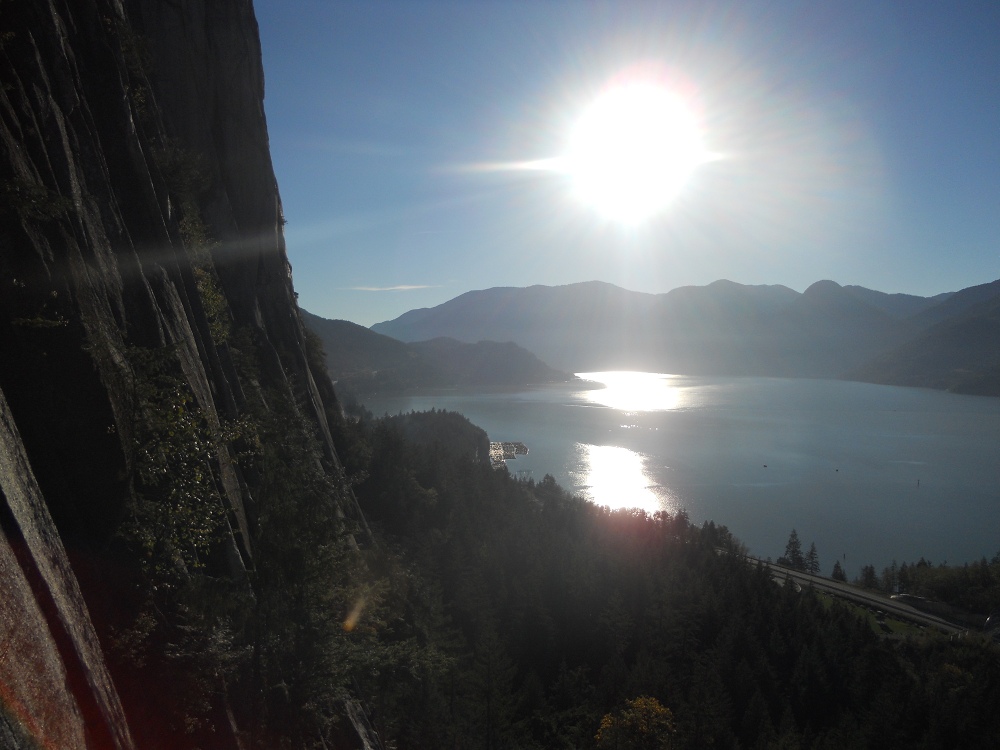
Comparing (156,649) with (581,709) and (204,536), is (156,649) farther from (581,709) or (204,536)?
Result: (581,709)

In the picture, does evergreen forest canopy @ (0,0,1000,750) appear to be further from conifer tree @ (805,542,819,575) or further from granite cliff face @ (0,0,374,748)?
conifer tree @ (805,542,819,575)

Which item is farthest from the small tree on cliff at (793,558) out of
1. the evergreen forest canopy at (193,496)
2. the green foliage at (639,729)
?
the green foliage at (639,729)

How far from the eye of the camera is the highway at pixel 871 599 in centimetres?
4291

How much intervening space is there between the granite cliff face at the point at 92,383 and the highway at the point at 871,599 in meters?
41.8

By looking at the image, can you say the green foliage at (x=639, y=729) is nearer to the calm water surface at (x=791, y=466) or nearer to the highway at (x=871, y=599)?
the highway at (x=871, y=599)

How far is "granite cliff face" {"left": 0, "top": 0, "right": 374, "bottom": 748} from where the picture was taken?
4656mm

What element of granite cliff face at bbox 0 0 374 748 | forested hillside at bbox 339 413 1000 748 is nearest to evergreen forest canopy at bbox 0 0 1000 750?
granite cliff face at bbox 0 0 374 748

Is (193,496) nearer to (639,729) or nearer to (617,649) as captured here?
(639,729)

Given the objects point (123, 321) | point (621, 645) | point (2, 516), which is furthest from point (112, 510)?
point (621, 645)

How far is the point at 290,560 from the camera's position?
7.88 meters

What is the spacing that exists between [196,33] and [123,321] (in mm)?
13873

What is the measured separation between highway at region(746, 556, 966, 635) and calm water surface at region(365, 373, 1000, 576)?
866cm

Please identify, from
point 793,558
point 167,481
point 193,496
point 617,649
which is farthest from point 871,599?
point 167,481

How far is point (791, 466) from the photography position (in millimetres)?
85062
